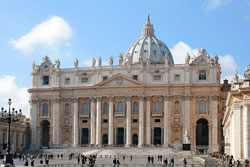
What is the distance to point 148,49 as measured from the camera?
122 m

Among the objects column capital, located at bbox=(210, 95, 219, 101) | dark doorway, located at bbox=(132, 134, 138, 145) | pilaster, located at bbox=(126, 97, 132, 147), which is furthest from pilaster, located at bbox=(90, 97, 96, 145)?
column capital, located at bbox=(210, 95, 219, 101)

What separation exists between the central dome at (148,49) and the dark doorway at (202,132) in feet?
110

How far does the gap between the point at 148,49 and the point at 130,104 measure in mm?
37415

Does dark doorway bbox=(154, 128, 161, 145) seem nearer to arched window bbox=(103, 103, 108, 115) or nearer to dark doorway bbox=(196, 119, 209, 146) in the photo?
dark doorway bbox=(196, 119, 209, 146)

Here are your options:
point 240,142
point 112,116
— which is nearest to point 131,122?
point 112,116

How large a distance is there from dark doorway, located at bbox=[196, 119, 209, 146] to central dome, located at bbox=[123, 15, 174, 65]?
33.6 metres

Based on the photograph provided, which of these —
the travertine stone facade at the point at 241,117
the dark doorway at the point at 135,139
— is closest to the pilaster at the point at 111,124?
the dark doorway at the point at 135,139

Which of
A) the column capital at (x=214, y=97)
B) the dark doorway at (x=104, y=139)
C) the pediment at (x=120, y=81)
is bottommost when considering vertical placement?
the dark doorway at (x=104, y=139)

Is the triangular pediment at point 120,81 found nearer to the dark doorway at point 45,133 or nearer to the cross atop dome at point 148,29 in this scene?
the dark doorway at point 45,133

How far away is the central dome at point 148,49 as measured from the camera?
11949 centimetres

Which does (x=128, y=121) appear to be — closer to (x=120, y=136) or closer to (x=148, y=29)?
(x=120, y=136)

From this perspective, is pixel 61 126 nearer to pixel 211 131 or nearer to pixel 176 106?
pixel 176 106

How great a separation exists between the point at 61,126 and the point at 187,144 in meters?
27.0

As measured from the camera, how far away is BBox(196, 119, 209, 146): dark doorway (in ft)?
284
